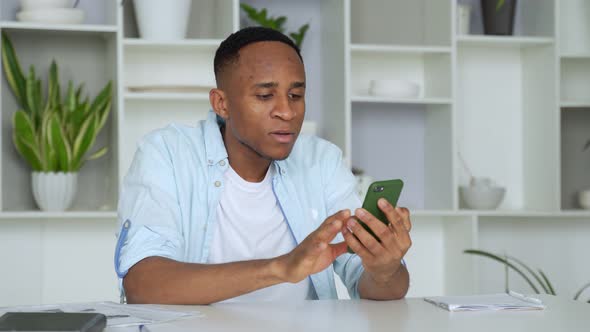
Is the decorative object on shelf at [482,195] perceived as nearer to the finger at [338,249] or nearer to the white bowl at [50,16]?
the white bowl at [50,16]

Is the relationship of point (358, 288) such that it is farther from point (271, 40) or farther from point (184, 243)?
point (271, 40)

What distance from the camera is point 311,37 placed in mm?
3936

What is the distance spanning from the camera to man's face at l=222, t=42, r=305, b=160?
1.96 metres

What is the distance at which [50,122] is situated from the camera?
11.1 feet

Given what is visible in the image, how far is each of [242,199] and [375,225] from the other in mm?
539

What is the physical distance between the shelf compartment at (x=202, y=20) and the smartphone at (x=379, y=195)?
212 centimetres

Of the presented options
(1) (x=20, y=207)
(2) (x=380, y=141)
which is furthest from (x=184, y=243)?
(2) (x=380, y=141)

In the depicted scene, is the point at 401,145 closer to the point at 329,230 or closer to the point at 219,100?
the point at 219,100

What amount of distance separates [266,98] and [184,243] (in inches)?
15.8

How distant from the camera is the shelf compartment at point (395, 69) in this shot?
155 inches

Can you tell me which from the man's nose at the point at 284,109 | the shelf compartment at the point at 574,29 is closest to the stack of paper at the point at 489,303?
the man's nose at the point at 284,109

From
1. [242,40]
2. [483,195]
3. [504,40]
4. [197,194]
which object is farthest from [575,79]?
[197,194]

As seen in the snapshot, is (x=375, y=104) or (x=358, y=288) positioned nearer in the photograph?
(x=358, y=288)

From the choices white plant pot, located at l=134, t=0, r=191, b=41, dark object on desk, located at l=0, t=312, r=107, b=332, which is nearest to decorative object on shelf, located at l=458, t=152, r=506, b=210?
white plant pot, located at l=134, t=0, r=191, b=41
